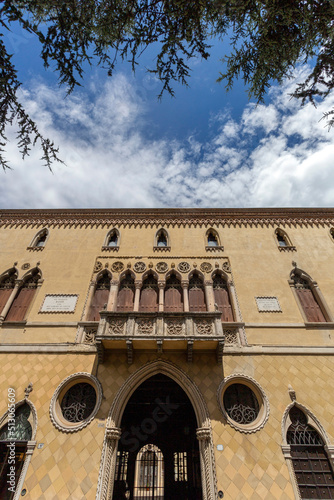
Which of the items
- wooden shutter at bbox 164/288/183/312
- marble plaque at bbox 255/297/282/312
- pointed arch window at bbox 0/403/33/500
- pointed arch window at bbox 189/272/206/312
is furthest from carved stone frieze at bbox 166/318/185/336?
pointed arch window at bbox 0/403/33/500

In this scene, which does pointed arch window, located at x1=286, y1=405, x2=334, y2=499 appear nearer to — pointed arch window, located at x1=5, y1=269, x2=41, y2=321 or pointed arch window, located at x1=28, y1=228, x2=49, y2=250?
pointed arch window, located at x1=5, y1=269, x2=41, y2=321

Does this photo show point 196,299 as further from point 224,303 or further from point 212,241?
point 212,241

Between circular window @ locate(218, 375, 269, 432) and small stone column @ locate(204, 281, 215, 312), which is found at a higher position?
small stone column @ locate(204, 281, 215, 312)

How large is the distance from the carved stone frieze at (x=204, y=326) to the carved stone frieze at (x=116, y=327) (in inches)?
101

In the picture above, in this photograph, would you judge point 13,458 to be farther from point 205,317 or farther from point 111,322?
point 205,317

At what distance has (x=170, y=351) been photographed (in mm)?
8773

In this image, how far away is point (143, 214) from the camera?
42.7 ft

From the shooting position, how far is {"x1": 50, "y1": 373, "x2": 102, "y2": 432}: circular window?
766cm

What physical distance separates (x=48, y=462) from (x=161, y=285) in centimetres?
652

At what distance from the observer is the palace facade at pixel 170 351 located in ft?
23.5

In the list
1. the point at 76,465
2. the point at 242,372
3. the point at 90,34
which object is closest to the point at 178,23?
the point at 90,34

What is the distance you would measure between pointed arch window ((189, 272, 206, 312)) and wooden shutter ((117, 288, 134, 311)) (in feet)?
8.09

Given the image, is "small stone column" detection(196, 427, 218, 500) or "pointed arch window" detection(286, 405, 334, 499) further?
"pointed arch window" detection(286, 405, 334, 499)

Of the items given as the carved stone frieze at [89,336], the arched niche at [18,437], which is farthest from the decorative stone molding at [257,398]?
the arched niche at [18,437]
